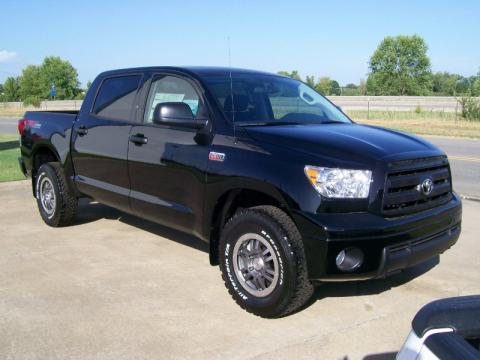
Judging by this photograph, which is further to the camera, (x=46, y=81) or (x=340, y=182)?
(x=46, y=81)

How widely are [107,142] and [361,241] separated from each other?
3.00 meters

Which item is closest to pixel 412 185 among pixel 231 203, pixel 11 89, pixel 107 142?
pixel 231 203

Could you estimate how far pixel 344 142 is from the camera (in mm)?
3922

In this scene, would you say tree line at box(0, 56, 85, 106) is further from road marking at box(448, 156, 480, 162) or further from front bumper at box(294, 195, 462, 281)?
front bumper at box(294, 195, 462, 281)

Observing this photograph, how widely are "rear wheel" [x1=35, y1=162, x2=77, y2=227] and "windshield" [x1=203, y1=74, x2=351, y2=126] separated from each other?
2.54 metres

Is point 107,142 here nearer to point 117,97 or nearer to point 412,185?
point 117,97

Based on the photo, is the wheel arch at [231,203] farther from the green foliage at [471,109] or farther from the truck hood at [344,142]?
the green foliage at [471,109]

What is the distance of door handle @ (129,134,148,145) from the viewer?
5.00 m

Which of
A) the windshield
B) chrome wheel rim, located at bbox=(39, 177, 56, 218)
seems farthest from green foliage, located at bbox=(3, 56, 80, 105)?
the windshield

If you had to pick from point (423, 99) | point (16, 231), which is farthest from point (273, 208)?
point (423, 99)

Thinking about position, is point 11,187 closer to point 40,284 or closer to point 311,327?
point 40,284

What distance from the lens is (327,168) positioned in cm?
363

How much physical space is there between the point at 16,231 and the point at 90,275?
198 centimetres

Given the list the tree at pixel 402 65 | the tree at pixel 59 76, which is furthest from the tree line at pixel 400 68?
the tree at pixel 59 76
